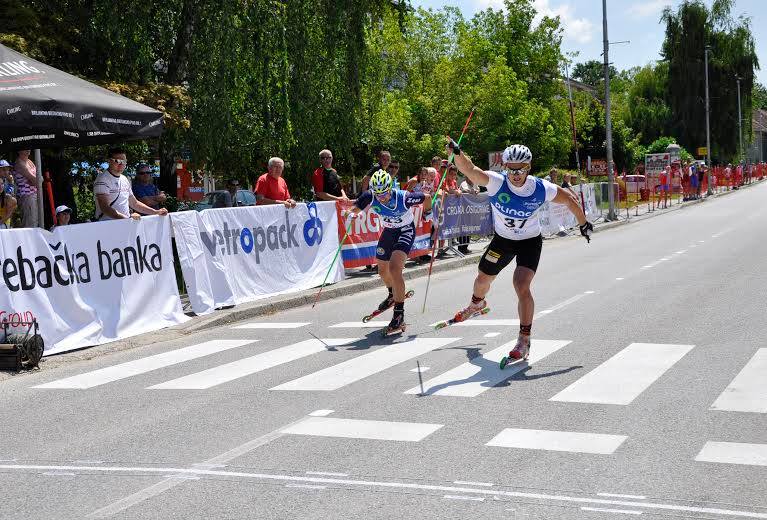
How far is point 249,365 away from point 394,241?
112 inches

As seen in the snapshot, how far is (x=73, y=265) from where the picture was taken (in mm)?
10945

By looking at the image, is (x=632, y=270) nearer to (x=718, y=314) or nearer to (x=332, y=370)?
(x=718, y=314)

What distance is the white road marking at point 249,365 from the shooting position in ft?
28.3

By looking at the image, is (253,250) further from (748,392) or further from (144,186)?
(748,392)

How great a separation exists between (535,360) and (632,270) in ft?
28.5

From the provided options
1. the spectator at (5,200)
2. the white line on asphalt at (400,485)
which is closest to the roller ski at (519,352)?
the white line on asphalt at (400,485)

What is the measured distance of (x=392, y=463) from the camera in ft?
18.9

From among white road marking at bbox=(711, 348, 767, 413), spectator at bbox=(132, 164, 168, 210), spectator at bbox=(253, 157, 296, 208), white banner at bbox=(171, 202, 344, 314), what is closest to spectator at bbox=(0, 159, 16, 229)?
white banner at bbox=(171, 202, 344, 314)

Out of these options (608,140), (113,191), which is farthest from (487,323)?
(608,140)

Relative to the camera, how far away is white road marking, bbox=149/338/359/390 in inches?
340

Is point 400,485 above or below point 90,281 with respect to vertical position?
below

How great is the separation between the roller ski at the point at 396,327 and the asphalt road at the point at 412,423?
0.66ft

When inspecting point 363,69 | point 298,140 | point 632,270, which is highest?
point 363,69

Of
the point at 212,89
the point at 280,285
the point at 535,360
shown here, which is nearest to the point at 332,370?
the point at 535,360
